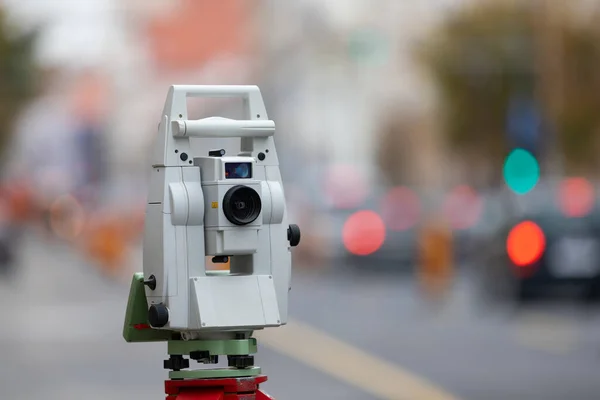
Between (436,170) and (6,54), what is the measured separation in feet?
117

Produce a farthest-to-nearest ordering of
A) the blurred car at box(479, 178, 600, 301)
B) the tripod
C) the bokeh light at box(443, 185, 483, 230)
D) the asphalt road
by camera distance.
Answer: the bokeh light at box(443, 185, 483, 230) → the blurred car at box(479, 178, 600, 301) → the asphalt road → the tripod

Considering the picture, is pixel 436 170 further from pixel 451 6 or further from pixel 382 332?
pixel 382 332

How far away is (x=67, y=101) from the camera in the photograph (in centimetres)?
13175

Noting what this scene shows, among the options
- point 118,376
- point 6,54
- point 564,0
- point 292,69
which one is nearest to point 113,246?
point 6,54

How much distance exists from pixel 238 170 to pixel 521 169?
32.4 meters

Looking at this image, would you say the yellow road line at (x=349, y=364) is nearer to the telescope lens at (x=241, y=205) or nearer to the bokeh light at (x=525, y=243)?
the bokeh light at (x=525, y=243)

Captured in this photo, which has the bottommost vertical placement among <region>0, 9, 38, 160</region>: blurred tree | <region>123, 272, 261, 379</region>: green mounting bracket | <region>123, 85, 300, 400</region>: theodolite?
<region>123, 272, 261, 379</region>: green mounting bracket

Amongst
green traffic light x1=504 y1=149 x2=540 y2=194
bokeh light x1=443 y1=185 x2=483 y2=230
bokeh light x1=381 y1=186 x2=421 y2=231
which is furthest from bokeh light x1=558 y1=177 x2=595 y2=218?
green traffic light x1=504 y1=149 x2=540 y2=194

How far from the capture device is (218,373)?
674 cm

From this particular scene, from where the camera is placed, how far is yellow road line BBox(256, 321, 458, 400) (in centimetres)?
1325

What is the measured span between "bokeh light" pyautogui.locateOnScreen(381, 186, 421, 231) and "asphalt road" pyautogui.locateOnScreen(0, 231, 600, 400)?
4874 millimetres

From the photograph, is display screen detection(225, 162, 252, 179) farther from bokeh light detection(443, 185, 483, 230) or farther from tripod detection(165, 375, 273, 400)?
bokeh light detection(443, 185, 483, 230)

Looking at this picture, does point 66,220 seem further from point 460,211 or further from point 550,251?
point 550,251

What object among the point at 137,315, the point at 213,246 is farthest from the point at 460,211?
the point at 213,246
